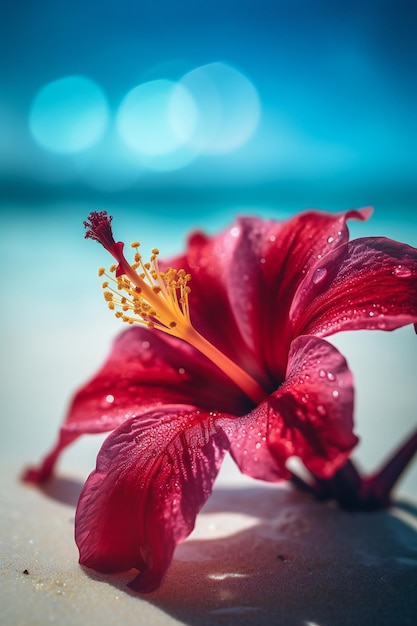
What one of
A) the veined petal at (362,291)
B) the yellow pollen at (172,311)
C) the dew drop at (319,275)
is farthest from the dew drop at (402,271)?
the yellow pollen at (172,311)

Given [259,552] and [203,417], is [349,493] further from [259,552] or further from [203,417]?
[203,417]

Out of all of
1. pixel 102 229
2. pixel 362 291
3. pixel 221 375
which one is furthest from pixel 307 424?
pixel 102 229

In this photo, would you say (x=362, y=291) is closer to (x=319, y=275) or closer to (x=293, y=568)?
(x=319, y=275)

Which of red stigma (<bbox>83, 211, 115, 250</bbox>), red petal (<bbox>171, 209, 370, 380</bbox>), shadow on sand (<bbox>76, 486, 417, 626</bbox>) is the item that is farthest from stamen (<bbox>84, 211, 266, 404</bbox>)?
shadow on sand (<bbox>76, 486, 417, 626</bbox>)

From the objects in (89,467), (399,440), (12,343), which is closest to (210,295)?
(89,467)

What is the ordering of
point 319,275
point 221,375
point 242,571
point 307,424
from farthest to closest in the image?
point 221,375, point 319,275, point 242,571, point 307,424

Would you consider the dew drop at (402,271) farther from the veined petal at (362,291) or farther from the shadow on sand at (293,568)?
the shadow on sand at (293,568)

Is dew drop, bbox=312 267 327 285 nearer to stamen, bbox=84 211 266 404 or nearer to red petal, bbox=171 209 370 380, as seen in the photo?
red petal, bbox=171 209 370 380
